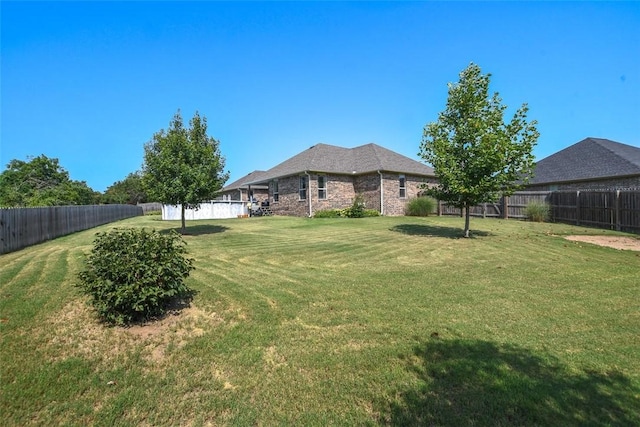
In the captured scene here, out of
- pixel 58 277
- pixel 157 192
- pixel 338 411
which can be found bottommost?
pixel 338 411

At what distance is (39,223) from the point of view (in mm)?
13914

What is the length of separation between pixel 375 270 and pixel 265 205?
22506 millimetres

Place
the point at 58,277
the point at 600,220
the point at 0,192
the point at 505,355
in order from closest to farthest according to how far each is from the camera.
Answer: the point at 505,355, the point at 58,277, the point at 600,220, the point at 0,192

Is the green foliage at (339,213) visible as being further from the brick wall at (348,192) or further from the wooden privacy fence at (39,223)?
the wooden privacy fence at (39,223)

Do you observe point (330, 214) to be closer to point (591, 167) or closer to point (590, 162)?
point (591, 167)

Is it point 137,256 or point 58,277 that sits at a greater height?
point 137,256

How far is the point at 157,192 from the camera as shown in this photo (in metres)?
12.9

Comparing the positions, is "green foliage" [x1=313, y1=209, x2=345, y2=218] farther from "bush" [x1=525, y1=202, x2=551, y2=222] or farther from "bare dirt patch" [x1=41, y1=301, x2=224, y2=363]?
"bare dirt patch" [x1=41, y1=301, x2=224, y2=363]

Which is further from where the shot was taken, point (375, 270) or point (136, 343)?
point (375, 270)

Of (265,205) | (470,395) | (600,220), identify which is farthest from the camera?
(265,205)

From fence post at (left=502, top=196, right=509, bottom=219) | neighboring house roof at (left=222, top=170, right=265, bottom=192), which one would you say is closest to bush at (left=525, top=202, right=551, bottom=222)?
fence post at (left=502, top=196, right=509, bottom=219)

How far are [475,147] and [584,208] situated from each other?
370 inches

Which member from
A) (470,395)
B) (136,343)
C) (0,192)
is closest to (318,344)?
(470,395)

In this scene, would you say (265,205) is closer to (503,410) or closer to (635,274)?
(635,274)
